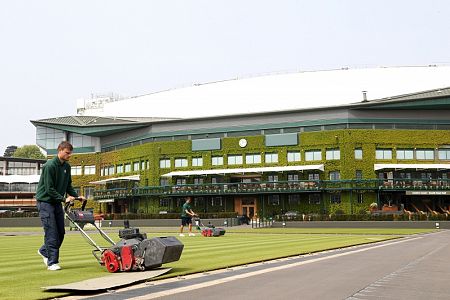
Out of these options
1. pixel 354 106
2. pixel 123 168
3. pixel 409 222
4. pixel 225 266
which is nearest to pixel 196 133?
pixel 123 168

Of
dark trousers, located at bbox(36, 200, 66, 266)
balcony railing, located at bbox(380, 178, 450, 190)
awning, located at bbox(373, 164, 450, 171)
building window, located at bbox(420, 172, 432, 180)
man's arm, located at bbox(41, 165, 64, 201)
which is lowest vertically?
A: dark trousers, located at bbox(36, 200, 66, 266)

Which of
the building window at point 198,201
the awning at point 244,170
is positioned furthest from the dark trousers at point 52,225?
the building window at point 198,201

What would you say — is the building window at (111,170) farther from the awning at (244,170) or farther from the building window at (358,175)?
the building window at (358,175)

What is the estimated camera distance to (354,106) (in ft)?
228

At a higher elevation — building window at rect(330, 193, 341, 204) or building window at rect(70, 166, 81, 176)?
building window at rect(70, 166, 81, 176)

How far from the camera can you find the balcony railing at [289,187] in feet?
221

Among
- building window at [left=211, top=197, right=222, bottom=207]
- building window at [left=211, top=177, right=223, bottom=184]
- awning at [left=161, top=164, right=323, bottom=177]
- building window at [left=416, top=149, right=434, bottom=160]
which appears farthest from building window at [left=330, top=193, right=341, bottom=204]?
building window at [left=211, top=197, right=222, bottom=207]

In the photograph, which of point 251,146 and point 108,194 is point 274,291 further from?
point 108,194

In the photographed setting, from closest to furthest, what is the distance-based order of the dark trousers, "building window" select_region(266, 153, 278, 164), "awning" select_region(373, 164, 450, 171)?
the dark trousers → "awning" select_region(373, 164, 450, 171) → "building window" select_region(266, 153, 278, 164)

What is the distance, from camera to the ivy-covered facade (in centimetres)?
6881

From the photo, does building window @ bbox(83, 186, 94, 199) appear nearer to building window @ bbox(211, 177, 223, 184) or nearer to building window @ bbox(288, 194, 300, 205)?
building window @ bbox(211, 177, 223, 184)

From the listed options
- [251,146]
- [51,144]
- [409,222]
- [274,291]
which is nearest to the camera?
[274,291]

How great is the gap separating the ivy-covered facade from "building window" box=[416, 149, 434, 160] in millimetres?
123

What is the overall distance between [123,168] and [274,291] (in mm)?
78665
